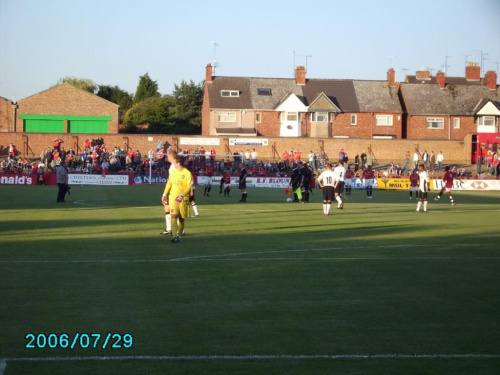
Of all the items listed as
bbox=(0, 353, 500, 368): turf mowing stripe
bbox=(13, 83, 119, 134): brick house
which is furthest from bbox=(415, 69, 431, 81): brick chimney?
bbox=(0, 353, 500, 368): turf mowing stripe

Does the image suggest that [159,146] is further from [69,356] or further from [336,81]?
[69,356]

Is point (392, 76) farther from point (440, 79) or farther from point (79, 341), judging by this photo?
point (79, 341)

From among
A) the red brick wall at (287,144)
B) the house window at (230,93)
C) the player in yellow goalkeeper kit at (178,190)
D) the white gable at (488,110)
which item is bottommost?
the player in yellow goalkeeper kit at (178,190)

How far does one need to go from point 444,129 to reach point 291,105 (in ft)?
56.3

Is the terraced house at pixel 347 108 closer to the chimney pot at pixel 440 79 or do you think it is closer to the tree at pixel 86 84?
the chimney pot at pixel 440 79

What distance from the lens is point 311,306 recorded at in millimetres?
11039

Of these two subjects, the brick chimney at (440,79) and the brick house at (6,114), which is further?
the brick house at (6,114)

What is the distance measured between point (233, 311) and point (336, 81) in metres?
78.1

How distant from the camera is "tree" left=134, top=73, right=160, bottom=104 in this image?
11944cm

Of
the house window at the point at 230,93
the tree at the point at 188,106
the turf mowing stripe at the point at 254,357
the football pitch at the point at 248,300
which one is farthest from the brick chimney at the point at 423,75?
the turf mowing stripe at the point at 254,357

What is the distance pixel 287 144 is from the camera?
2857 inches

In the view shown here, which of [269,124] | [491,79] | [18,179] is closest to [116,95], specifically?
[269,124]

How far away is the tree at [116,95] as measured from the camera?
12375 cm

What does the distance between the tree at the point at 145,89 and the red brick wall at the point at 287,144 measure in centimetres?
4894
